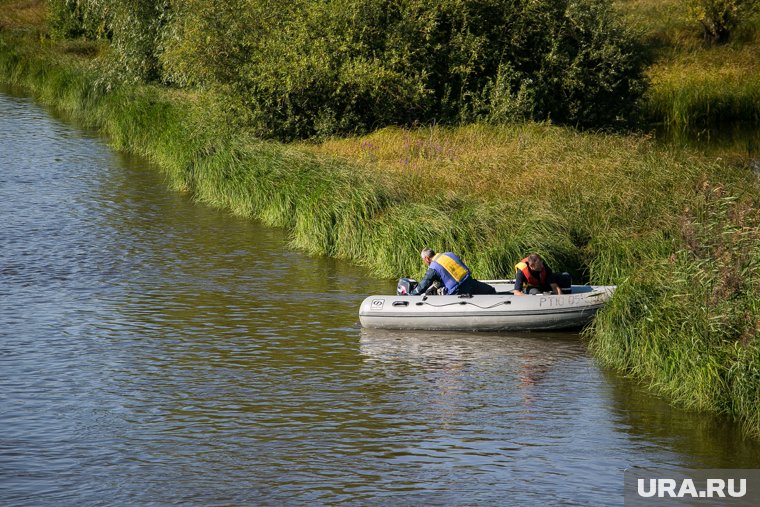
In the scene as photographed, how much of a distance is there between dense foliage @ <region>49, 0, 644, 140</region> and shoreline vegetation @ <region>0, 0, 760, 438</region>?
79 cm

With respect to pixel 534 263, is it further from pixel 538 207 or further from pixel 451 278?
pixel 538 207

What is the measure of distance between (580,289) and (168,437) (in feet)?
23.1

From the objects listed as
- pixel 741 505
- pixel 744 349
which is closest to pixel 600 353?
pixel 744 349

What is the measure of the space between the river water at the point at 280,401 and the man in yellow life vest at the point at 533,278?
2.30 feet

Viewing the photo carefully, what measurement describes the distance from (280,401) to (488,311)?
4.08 m

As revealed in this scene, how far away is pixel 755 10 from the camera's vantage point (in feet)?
145

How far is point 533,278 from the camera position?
16.0 meters

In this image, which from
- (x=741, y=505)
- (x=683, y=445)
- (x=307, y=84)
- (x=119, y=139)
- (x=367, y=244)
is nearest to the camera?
(x=741, y=505)

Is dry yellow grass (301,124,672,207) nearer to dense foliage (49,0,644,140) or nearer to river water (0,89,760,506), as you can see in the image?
dense foliage (49,0,644,140)

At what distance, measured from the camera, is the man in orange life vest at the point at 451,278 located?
16.2 meters

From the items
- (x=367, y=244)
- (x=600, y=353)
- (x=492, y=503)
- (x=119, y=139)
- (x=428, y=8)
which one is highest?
(x=428, y=8)

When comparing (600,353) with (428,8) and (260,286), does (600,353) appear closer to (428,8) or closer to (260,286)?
(260,286)

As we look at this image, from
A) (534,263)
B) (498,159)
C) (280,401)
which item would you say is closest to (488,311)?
(534,263)

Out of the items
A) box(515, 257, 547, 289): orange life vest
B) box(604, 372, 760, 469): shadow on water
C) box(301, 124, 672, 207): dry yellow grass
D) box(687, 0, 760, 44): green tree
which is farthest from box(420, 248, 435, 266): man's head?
box(687, 0, 760, 44): green tree
